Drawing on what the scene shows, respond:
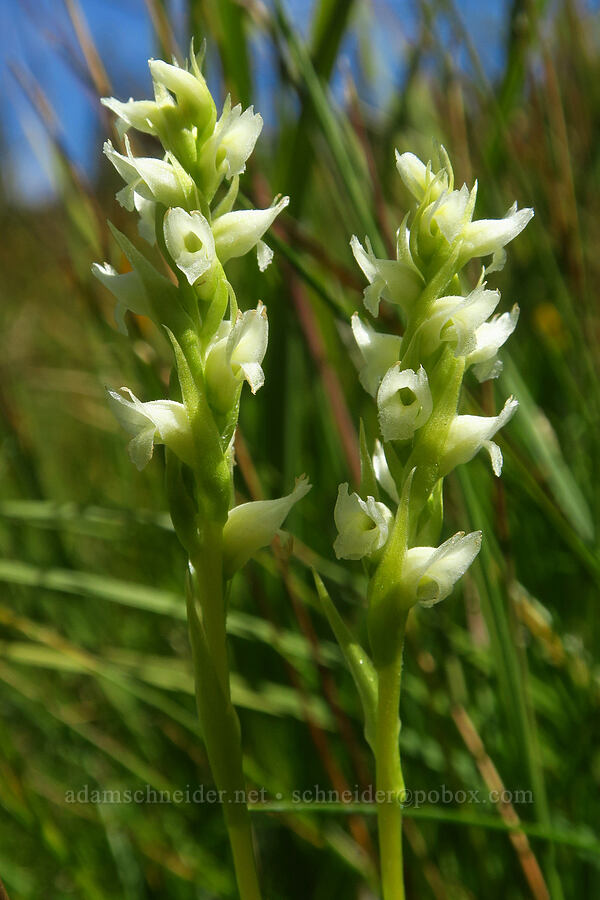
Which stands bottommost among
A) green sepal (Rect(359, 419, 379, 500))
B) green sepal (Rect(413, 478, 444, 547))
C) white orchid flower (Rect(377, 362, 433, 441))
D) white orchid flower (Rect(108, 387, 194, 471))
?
green sepal (Rect(413, 478, 444, 547))

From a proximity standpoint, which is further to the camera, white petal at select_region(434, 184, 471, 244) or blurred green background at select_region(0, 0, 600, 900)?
blurred green background at select_region(0, 0, 600, 900)

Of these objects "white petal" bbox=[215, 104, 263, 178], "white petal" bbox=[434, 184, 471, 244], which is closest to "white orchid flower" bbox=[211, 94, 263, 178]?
"white petal" bbox=[215, 104, 263, 178]

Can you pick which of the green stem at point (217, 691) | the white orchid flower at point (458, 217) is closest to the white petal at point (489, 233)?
the white orchid flower at point (458, 217)

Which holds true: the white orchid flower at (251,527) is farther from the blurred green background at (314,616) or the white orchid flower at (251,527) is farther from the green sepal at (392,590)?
the blurred green background at (314,616)

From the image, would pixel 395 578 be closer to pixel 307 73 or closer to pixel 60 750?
pixel 307 73

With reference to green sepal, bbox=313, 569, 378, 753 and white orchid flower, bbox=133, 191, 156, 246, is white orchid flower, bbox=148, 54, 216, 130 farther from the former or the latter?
green sepal, bbox=313, 569, 378, 753
